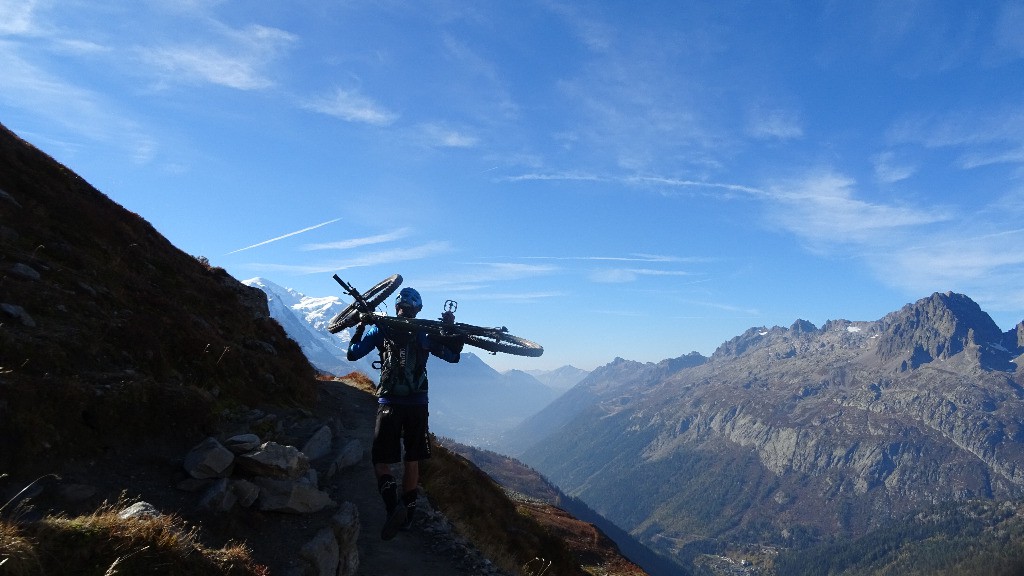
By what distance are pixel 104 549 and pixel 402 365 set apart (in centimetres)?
534

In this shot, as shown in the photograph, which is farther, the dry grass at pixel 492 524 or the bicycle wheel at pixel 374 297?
the dry grass at pixel 492 524

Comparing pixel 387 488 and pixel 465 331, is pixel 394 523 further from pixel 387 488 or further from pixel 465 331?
pixel 465 331

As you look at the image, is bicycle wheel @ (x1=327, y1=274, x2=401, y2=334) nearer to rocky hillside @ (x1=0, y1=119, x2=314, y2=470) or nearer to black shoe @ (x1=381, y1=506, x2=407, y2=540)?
rocky hillside @ (x1=0, y1=119, x2=314, y2=470)

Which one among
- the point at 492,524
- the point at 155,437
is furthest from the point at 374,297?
the point at 492,524

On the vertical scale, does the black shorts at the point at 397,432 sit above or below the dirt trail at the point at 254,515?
above

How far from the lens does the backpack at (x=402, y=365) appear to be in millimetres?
10711

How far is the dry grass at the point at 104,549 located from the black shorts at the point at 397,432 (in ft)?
11.2

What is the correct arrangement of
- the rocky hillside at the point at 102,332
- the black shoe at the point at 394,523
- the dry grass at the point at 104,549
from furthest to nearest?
the black shoe at the point at 394,523 < the rocky hillside at the point at 102,332 < the dry grass at the point at 104,549

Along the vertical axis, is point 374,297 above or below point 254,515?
above

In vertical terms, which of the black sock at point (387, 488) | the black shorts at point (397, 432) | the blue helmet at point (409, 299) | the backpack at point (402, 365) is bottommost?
the black sock at point (387, 488)

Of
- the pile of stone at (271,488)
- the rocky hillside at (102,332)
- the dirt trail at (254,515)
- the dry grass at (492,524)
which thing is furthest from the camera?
the dry grass at (492,524)

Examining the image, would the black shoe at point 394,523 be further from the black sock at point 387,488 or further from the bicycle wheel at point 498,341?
the bicycle wheel at point 498,341

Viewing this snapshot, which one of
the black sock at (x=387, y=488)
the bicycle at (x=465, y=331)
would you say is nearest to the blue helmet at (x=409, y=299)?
the bicycle at (x=465, y=331)

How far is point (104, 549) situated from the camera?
6.26 meters
